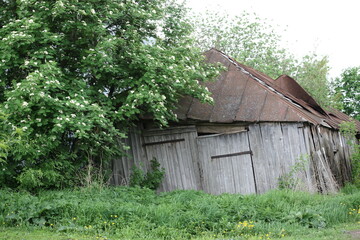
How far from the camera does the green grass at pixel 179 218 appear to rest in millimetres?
7801

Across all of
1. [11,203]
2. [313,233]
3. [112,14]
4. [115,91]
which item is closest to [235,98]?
[115,91]

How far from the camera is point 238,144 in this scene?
43.7 feet

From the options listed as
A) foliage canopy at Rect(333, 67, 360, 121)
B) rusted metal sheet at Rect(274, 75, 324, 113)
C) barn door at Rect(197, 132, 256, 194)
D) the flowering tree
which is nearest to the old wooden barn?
barn door at Rect(197, 132, 256, 194)

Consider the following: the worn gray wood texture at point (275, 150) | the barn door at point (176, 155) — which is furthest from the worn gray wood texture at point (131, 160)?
the worn gray wood texture at point (275, 150)

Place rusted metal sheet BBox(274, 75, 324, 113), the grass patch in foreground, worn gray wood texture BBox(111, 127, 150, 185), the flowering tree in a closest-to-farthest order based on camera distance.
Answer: the grass patch in foreground, the flowering tree, worn gray wood texture BBox(111, 127, 150, 185), rusted metal sheet BBox(274, 75, 324, 113)

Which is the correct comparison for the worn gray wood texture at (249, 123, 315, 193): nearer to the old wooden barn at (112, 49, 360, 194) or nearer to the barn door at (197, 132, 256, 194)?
the old wooden barn at (112, 49, 360, 194)

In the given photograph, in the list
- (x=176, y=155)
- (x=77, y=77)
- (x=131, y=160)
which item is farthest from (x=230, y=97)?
(x=77, y=77)

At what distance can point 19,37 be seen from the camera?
10.3 m

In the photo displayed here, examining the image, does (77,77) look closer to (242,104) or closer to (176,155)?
(176,155)

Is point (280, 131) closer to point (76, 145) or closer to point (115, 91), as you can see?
point (115, 91)

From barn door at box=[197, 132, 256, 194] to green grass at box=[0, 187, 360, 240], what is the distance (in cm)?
327

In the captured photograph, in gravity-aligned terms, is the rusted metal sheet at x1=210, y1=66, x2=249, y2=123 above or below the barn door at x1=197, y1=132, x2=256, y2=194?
above

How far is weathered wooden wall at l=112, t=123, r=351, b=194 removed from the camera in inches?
496

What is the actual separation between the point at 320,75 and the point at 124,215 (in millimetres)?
17944
